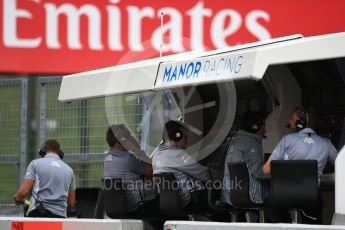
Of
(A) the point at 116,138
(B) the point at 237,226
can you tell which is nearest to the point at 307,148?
(B) the point at 237,226

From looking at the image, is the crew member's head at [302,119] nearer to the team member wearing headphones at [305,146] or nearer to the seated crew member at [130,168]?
the team member wearing headphones at [305,146]

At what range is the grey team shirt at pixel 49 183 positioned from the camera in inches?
388

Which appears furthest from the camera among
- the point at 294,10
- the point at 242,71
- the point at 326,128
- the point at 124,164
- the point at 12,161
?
the point at 294,10

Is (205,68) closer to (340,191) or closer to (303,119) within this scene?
(303,119)

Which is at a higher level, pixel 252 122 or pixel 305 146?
pixel 252 122

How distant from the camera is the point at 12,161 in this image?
12.2 metres

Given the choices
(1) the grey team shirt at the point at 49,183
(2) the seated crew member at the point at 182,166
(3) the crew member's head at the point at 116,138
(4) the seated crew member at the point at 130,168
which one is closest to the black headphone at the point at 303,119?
(2) the seated crew member at the point at 182,166

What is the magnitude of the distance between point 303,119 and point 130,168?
2.09 meters

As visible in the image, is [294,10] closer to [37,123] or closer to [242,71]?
[37,123]

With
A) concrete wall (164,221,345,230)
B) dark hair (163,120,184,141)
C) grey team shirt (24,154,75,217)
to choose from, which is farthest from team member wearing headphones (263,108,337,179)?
grey team shirt (24,154,75,217)

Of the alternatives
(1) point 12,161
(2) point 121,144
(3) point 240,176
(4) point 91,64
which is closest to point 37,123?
(1) point 12,161

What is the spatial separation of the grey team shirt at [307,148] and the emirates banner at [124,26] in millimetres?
5908

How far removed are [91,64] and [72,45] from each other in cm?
37

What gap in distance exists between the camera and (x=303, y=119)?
794 cm
